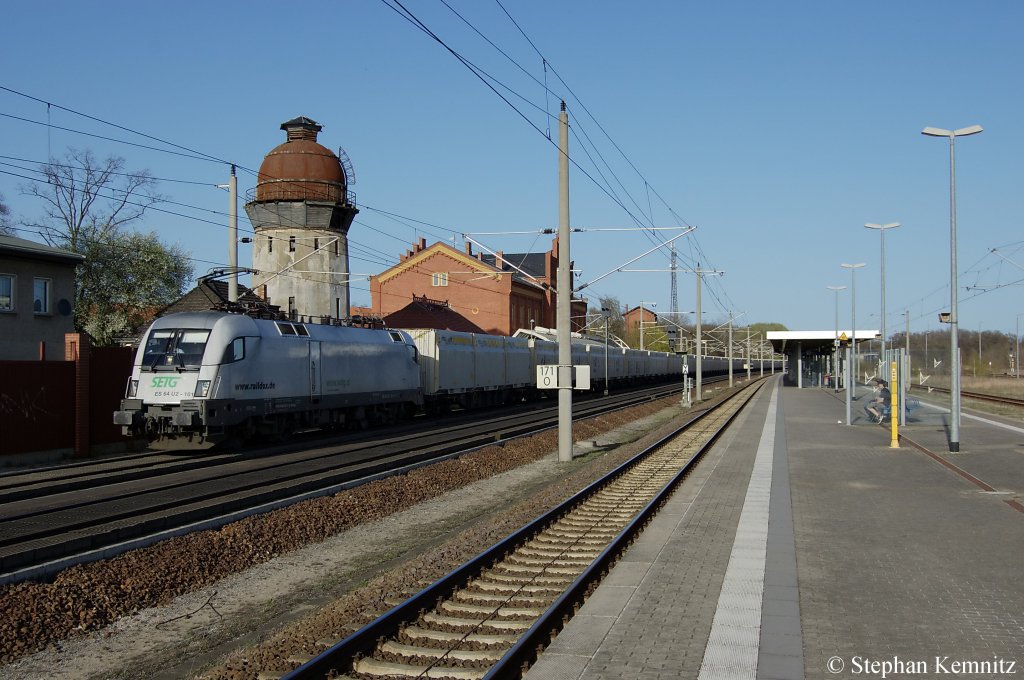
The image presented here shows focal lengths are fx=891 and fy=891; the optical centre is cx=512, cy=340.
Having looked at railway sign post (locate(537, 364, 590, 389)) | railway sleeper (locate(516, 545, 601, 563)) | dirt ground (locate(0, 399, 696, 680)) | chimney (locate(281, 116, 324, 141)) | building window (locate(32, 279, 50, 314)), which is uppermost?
chimney (locate(281, 116, 324, 141))

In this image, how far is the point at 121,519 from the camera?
1158cm

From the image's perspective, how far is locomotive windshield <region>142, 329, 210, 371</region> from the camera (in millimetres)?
19359

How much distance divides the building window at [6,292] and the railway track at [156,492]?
1256 cm

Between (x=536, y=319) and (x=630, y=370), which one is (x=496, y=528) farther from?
(x=536, y=319)

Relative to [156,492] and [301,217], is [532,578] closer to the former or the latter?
[156,492]

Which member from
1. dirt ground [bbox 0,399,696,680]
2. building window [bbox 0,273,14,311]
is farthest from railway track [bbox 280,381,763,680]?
building window [bbox 0,273,14,311]

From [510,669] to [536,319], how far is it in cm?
7962

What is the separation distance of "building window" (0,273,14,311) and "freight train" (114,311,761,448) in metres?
11.8

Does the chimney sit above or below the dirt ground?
above

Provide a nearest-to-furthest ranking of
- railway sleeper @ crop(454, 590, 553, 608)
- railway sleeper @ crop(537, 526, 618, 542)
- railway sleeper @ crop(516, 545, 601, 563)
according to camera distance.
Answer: railway sleeper @ crop(454, 590, 553, 608) < railway sleeper @ crop(516, 545, 601, 563) < railway sleeper @ crop(537, 526, 618, 542)

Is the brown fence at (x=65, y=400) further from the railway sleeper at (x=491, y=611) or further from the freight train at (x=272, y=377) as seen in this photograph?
the railway sleeper at (x=491, y=611)

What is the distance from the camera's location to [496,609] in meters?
7.63

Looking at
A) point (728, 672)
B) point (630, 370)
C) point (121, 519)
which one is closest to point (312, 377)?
point (121, 519)

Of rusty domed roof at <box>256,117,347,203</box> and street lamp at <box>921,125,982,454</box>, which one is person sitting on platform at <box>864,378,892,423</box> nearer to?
street lamp at <box>921,125,982,454</box>
